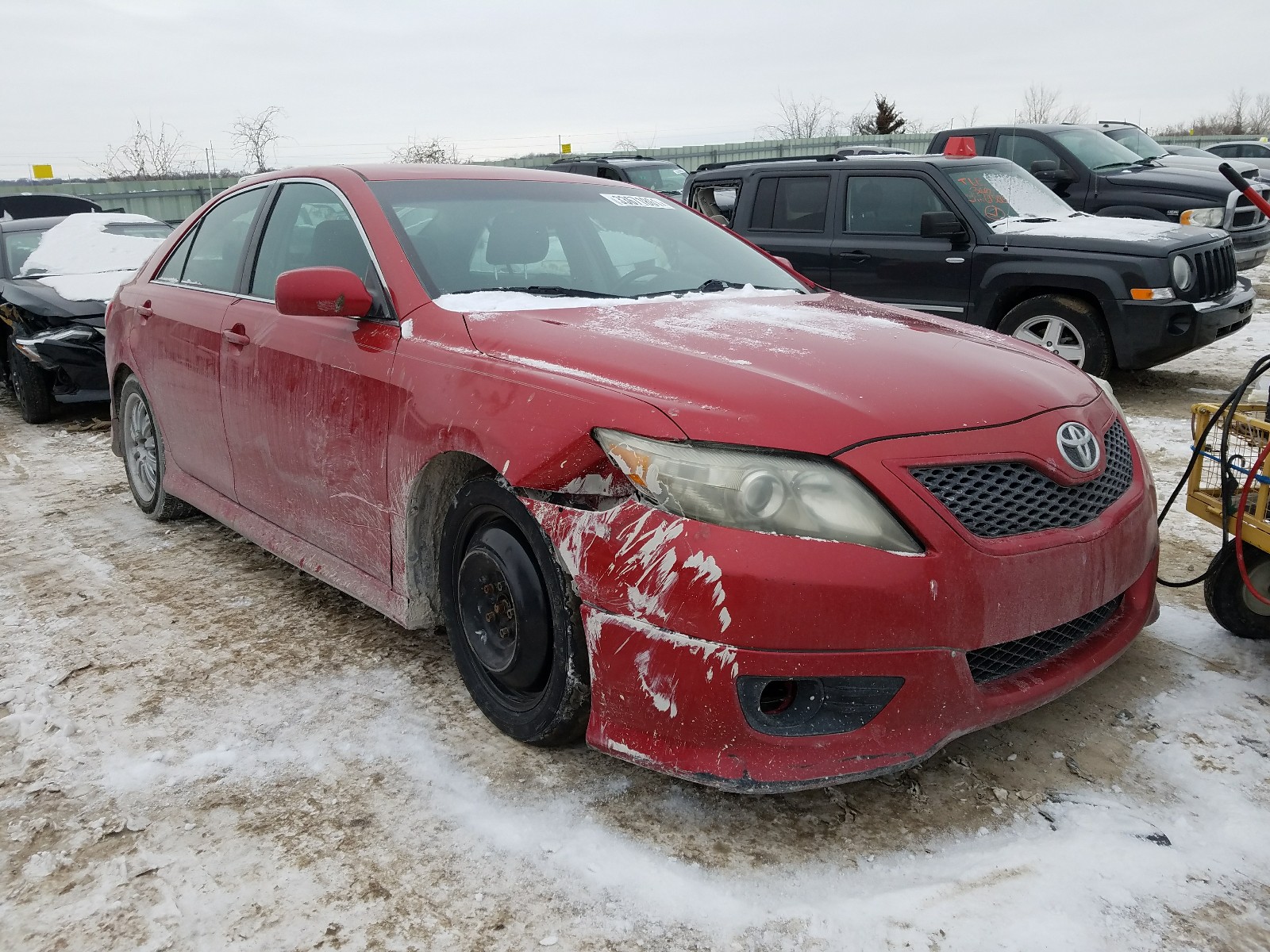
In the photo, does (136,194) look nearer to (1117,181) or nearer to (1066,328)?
(1117,181)

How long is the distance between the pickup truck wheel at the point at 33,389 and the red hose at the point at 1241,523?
297 inches

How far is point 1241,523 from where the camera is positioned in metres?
2.99

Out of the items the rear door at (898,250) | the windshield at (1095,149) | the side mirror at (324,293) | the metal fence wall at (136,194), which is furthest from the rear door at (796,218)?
the metal fence wall at (136,194)

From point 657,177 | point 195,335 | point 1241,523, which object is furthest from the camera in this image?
point 657,177

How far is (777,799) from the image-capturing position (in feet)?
8.41

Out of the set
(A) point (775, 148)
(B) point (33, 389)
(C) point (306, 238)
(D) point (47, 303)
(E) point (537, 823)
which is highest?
(A) point (775, 148)

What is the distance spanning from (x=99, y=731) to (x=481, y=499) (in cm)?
132

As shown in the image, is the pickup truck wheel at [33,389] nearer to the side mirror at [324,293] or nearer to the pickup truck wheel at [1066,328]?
the side mirror at [324,293]

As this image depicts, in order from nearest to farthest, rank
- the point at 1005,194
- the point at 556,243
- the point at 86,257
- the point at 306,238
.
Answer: the point at 556,243 → the point at 306,238 → the point at 1005,194 → the point at 86,257

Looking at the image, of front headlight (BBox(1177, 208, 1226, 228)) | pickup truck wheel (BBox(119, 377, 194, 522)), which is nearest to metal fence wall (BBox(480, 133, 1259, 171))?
front headlight (BBox(1177, 208, 1226, 228))

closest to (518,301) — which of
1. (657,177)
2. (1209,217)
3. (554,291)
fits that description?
(554,291)

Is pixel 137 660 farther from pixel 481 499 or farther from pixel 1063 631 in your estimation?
pixel 1063 631

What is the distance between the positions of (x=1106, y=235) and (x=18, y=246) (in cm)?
806

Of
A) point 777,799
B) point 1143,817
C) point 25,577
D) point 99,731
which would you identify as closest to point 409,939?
point 777,799
